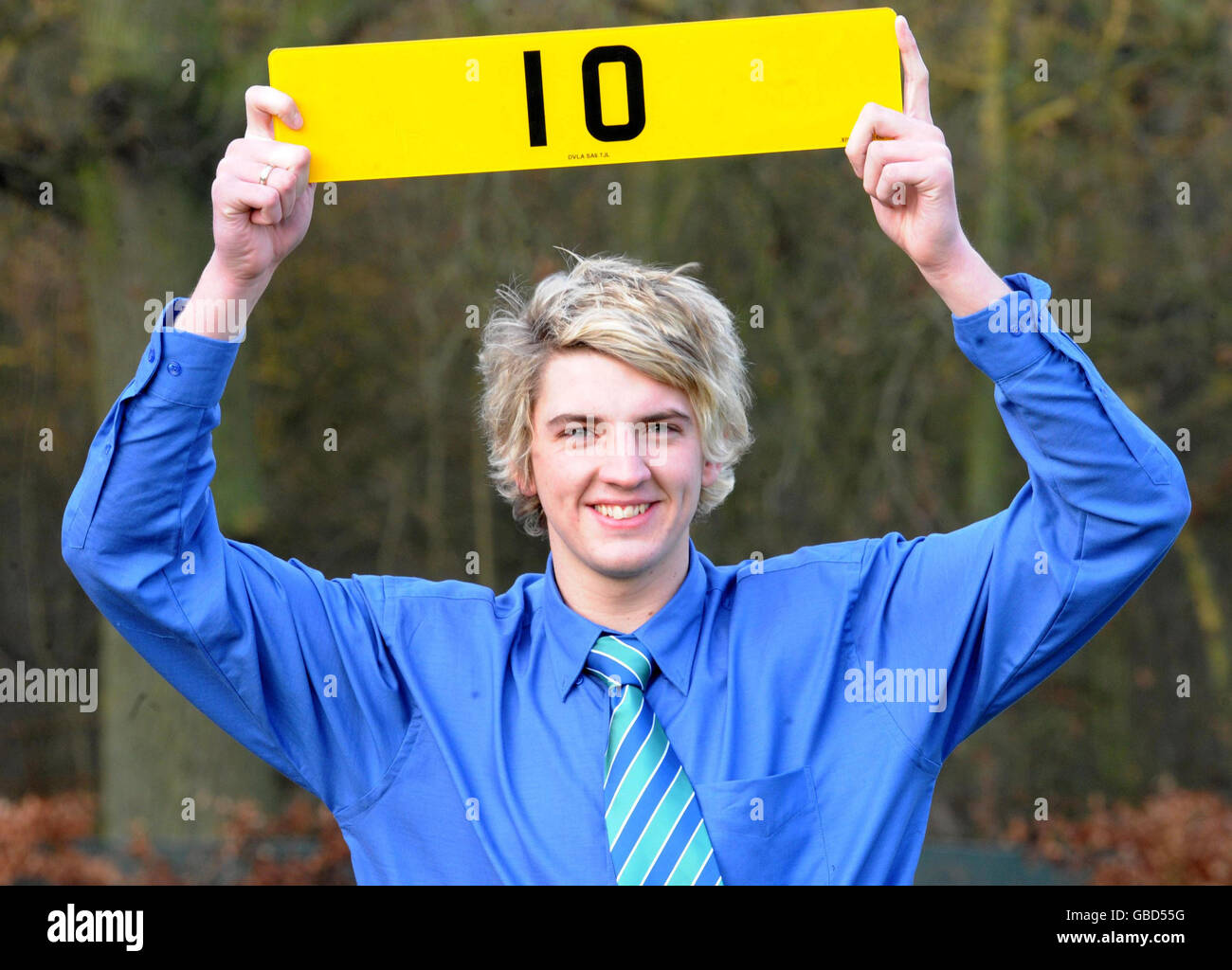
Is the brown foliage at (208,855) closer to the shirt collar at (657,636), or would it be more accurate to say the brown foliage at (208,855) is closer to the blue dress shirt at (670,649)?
the blue dress shirt at (670,649)

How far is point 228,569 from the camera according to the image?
7.71 feet

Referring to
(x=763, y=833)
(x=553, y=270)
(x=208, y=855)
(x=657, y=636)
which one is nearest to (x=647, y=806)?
(x=763, y=833)

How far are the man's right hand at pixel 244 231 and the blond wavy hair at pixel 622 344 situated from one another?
477 mm

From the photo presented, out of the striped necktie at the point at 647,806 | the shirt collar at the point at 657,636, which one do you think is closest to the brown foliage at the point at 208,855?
the shirt collar at the point at 657,636

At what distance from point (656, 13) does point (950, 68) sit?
1621 mm

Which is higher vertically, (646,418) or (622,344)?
(622,344)

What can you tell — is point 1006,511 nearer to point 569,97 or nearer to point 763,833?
point 763,833

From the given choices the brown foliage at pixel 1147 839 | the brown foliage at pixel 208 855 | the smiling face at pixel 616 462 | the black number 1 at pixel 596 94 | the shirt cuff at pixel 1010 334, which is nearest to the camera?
the shirt cuff at pixel 1010 334

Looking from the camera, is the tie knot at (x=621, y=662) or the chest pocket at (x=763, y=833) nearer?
the chest pocket at (x=763, y=833)

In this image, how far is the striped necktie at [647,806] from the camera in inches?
88.7

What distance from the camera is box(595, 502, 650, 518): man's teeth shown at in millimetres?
2414

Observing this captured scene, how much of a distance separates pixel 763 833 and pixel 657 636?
38cm

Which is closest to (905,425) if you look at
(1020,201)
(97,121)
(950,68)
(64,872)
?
(1020,201)
